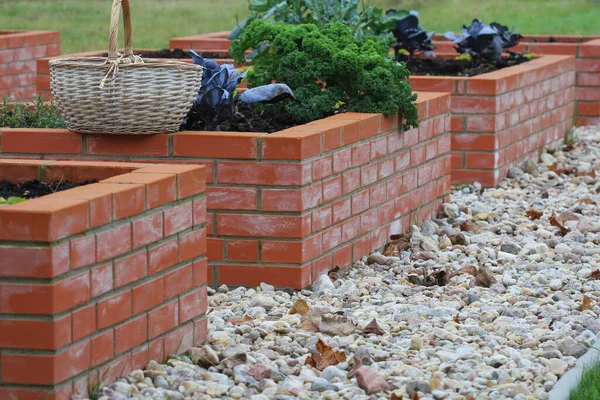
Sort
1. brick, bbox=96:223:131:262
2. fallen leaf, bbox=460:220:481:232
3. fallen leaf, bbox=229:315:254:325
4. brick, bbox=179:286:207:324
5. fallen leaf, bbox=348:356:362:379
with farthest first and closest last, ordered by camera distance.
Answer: fallen leaf, bbox=460:220:481:232 → fallen leaf, bbox=229:315:254:325 → brick, bbox=179:286:207:324 → fallen leaf, bbox=348:356:362:379 → brick, bbox=96:223:131:262

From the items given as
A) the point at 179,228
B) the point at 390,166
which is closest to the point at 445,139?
the point at 390,166

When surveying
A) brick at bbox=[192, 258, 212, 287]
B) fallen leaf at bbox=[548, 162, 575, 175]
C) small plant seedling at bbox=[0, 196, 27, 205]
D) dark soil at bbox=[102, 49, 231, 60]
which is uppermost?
dark soil at bbox=[102, 49, 231, 60]

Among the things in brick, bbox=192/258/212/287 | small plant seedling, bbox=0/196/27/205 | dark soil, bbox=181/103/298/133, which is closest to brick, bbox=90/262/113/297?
small plant seedling, bbox=0/196/27/205

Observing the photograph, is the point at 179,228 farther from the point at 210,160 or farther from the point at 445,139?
the point at 445,139

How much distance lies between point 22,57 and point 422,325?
765cm

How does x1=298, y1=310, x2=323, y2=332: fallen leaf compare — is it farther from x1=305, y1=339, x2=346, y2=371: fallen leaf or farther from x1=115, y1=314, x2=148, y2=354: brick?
x1=115, y1=314, x2=148, y2=354: brick

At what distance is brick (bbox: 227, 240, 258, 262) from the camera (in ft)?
17.6

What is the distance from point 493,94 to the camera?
26.8ft

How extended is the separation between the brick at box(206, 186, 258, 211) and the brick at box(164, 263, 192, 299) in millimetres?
973

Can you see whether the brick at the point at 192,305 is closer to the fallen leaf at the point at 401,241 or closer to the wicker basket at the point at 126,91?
the wicker basket at the point at 126,91

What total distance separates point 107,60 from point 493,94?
370cm

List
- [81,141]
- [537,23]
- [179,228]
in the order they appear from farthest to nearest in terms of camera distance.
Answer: [537,23]
[81,141]
[179,228]

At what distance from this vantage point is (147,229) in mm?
4078

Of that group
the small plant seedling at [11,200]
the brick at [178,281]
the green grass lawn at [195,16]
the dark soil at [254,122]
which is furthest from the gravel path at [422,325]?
the green grass lawn at [195,16]
